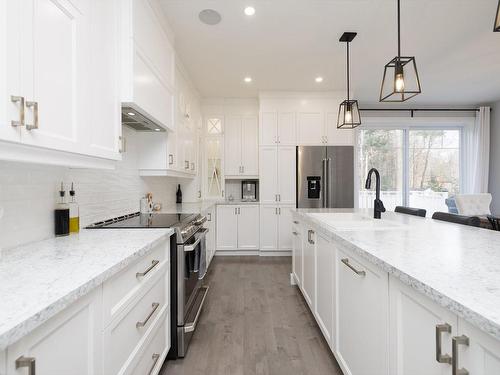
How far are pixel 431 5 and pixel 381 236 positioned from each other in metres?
2.17

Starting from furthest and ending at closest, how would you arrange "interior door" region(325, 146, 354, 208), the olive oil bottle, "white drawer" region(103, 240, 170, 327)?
1. "interior door" region(325, 146, 354, 208)
2. the olive oil bottle
3. "white drawer" region(103, 240, 170, 327)

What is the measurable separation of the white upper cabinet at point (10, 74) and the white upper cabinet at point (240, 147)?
150 inches

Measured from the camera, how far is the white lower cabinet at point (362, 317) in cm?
107

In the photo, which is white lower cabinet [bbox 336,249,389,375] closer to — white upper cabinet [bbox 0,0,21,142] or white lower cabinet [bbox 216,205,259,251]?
white upper cabinet [bbox 0,0,21,142]

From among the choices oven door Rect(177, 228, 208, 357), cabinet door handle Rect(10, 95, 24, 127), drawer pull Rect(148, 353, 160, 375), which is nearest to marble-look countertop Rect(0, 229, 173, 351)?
oven door Rect(177, 228, 208, 357)

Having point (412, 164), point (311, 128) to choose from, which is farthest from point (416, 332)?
point (412, 164)

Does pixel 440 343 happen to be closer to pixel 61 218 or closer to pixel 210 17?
pixel 61 218

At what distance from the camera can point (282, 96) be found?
4402 mm

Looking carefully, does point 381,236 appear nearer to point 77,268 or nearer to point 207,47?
point 77,268

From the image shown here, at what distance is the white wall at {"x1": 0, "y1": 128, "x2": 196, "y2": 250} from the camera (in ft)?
3.93

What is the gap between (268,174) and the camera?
442 centimetres

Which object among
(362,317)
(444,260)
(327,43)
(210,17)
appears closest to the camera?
→ (444,260)

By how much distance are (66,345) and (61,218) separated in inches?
36.2

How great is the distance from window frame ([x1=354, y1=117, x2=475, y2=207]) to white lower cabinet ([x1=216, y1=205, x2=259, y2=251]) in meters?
2.22
